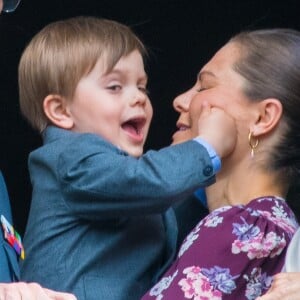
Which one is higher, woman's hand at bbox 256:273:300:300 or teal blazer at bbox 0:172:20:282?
woman's hand at bbox 256:273:300:300

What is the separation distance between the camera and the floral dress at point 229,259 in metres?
2.10

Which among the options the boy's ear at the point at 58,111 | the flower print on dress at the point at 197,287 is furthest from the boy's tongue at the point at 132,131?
the flower print on dress at the point at 197,287

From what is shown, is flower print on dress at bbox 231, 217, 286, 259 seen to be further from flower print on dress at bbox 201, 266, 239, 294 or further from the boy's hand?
the boy's hand

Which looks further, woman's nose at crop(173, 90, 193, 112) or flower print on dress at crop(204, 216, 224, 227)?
woman's nose at crop(173, 90, 193, 112)

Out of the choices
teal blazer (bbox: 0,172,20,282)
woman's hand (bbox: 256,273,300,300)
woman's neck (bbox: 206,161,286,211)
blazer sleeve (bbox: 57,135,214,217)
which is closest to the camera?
woman's hand (bbox: 256,273,300,300)

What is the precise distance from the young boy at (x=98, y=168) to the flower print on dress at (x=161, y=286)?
9cm

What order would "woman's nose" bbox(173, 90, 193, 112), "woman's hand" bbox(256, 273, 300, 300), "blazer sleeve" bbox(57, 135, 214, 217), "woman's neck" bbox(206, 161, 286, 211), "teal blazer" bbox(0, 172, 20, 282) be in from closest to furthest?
"woman's hand" bbox(256, 273, 300, 300), "teal blazer" bbox(0, 172, 20, 282), "blazer sleeve" bbox(57, 135, 214, 217), "woman's neck" bbox(206, 161, 286, 211), "woman's nose" bbox(173, 90, 193, 112)

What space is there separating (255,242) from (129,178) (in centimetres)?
24

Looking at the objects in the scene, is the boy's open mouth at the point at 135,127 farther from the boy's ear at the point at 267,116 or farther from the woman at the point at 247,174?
the boy's ear at the point at 267,116

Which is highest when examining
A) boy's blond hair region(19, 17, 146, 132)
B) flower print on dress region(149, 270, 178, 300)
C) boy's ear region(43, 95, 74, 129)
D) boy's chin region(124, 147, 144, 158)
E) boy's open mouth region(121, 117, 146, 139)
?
boy's blond hair region(19, 17, 146, 132)

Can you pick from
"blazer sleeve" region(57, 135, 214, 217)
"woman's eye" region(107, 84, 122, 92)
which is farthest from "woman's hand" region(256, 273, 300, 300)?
"woman's eye" region(107, 84, 122, 92)

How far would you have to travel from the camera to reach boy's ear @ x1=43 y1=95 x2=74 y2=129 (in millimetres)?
2328

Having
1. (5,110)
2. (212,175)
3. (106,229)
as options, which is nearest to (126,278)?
(106,229)

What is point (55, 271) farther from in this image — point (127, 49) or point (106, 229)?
point (127, 49)
